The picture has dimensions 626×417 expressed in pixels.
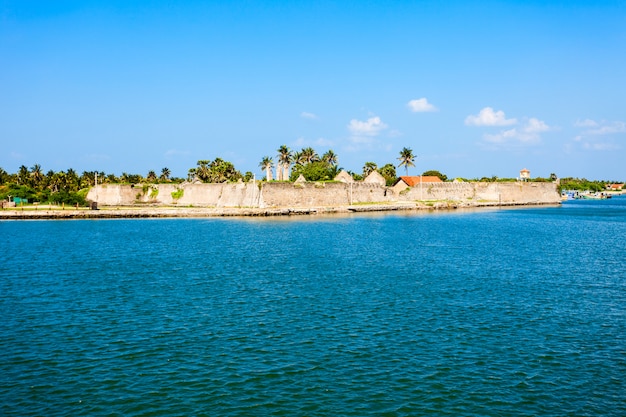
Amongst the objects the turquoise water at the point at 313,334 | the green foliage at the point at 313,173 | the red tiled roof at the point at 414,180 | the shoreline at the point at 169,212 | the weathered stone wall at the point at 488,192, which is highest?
the green foliage at the point at 313,173

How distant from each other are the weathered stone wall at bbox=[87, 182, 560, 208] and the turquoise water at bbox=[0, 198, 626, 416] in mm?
33945

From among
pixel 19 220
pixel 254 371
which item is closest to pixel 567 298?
pixel 254 371

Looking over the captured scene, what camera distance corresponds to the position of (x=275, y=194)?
2414 inches

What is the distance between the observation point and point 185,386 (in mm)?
10406

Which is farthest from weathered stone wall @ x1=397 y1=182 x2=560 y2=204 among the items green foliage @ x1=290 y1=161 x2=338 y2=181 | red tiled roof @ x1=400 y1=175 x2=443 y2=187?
green foliage @ x1=290 y1=161 x2=338 y2=181

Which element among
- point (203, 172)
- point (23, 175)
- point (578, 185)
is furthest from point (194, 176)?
point (578, 185)

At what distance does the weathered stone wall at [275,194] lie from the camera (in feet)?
203

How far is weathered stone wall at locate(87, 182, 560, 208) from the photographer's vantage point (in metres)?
61.8

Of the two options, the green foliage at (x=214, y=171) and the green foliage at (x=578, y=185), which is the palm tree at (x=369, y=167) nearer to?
the green foliage at (x=214, y=171)

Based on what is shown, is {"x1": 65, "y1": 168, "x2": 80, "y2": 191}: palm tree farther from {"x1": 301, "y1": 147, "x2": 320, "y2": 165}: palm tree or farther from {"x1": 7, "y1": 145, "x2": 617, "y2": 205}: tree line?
{"x1": 301, "y1": 147, "x2": 320, "y2": 165}: palm tree

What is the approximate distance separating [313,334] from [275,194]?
1897 inches

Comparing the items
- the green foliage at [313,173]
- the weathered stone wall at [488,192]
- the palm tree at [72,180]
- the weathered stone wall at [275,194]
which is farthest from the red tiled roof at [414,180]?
the palm tree at [72,180]

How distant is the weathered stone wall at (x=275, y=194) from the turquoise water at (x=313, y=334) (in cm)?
3394

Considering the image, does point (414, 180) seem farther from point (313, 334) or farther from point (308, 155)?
point (313, 334)
